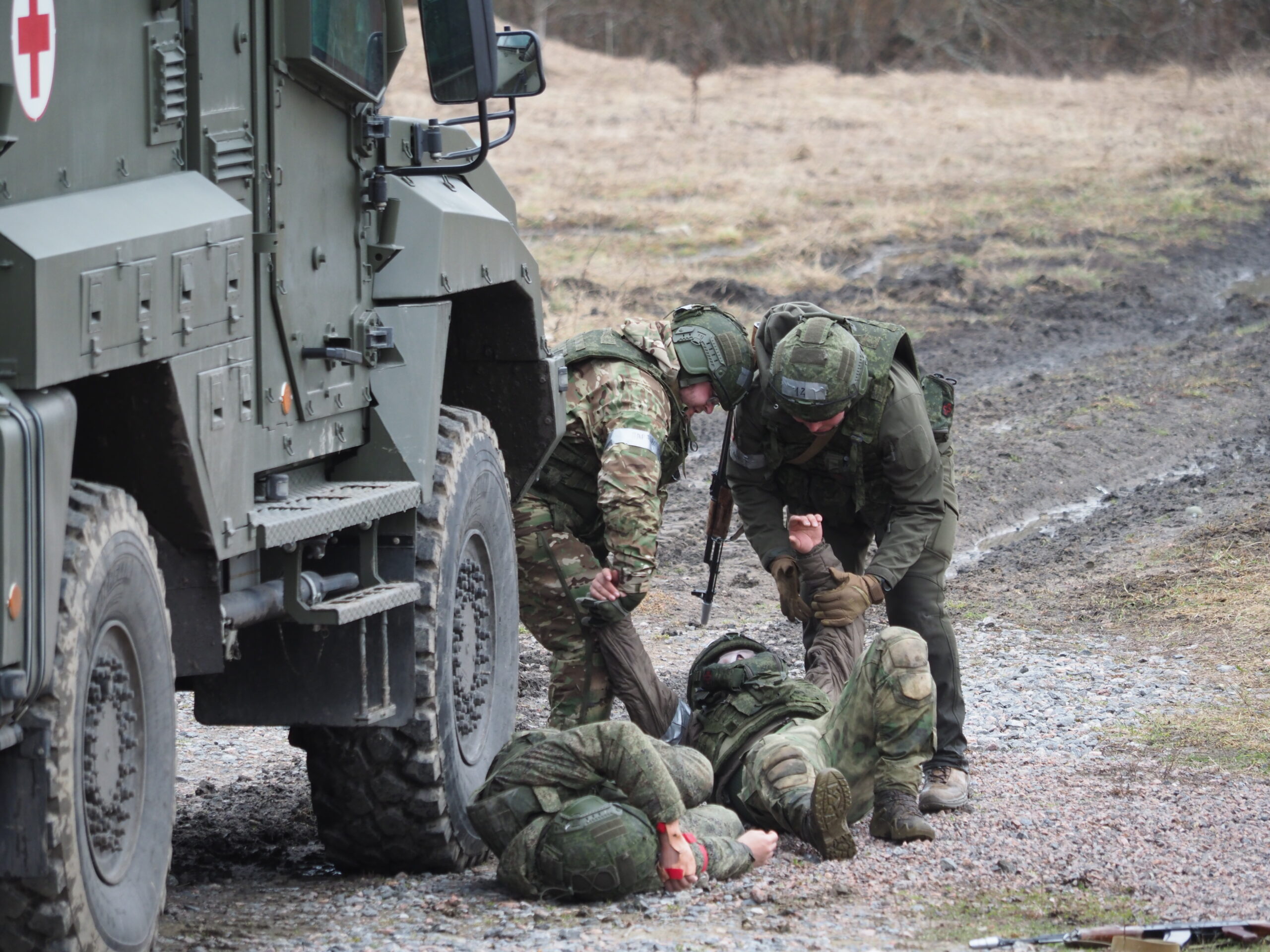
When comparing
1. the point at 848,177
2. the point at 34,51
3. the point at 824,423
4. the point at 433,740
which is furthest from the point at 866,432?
the point at 848,177

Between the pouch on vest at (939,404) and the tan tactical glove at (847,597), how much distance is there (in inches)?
24.7

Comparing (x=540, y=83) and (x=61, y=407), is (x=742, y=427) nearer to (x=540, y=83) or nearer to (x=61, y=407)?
(x=540, y=83)

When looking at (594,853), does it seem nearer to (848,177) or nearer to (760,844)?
(760,844)

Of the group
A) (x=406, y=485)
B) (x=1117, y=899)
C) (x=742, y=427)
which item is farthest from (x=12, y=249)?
(x=742, y=427)

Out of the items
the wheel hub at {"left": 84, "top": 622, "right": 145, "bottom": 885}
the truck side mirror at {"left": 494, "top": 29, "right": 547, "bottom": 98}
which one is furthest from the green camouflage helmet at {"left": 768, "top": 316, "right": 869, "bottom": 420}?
the wheel hub at {"left": 84, "top": 622, "right": 145, "bottom": 885}

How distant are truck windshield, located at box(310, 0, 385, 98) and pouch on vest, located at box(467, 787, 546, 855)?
186cm

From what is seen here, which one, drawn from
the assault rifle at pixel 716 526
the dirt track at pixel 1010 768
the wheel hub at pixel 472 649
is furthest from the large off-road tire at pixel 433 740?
the assault rifle at pixel 716 526

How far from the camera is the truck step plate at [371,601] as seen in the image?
384cm

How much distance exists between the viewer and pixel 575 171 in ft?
76.6

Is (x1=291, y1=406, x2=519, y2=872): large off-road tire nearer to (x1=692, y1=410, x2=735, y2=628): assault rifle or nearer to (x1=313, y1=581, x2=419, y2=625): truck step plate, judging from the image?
(x1=313, y1=581, x2=419, y2=625): truck step plate

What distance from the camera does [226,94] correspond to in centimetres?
369

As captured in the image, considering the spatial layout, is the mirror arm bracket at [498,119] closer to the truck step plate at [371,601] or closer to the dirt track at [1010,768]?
the truck step plate at [371,601]

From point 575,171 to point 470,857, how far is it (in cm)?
1941

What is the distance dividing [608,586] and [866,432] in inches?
39.5
